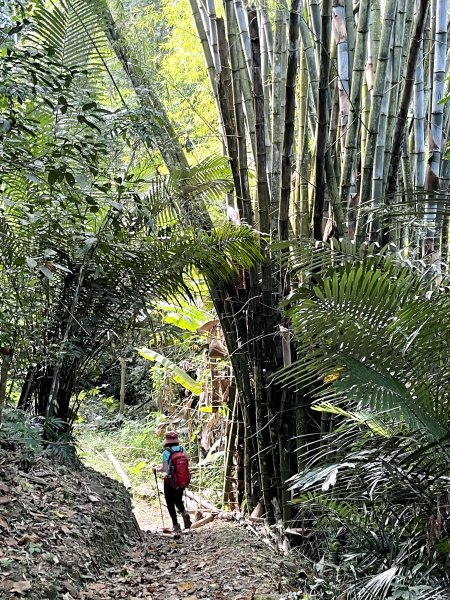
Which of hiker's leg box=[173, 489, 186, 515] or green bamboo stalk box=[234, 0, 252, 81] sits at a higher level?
green bamboo stalk box=[234, 0, 252, 81]

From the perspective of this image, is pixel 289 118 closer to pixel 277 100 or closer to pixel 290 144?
pixel 290 144

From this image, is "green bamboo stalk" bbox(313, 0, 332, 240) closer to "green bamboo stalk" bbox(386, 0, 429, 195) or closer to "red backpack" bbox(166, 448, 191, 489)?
"green bamboo stalk" bbox(386, 0, 429, 195)

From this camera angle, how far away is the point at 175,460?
17.3 ft

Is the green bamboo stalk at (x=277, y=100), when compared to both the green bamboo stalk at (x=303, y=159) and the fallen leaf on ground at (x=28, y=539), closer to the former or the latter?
the green bamboo stalk at (x=303, y=159)

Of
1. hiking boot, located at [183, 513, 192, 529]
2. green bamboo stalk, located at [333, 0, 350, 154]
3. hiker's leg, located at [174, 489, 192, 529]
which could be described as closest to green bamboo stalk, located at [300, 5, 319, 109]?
green bamboo stalk, located at [333, 0, 350, 154]

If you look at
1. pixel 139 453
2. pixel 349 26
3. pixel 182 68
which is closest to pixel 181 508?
pixel 349 26

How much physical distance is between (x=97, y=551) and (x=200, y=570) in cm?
55

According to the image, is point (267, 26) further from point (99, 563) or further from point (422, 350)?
point (99, 563)

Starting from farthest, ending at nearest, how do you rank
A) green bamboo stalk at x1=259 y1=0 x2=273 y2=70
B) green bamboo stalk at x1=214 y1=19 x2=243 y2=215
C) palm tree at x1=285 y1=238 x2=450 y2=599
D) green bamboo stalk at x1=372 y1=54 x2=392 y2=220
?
green bamboo stalk at x1=259 y1=0 x2=273 y2=70 → green bamboo stalk at x1=214 y1=19 x2=243 y2=215 → green bamboo stalk at x1=372 y1=54 x2=392 y2=220 → palm tree at x1=285 y1=238 x2=450 y2=599

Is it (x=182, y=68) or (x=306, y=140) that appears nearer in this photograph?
(x=306, y=140)

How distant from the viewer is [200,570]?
12.1 feet

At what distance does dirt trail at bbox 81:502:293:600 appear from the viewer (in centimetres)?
324

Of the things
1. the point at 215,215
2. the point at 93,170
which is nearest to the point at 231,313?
the point at 215,215

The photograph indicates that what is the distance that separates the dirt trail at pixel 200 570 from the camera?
3.24 m
